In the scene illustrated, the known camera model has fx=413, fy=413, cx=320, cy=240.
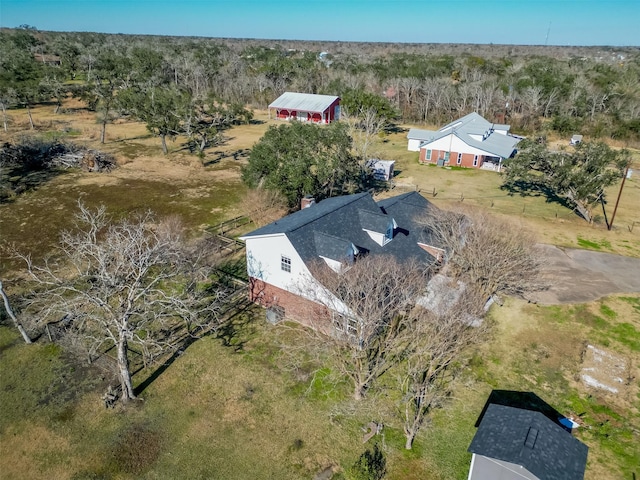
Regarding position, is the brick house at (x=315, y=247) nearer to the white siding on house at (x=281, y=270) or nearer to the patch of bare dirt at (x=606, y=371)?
the white siding on house at (x=281, y=270)

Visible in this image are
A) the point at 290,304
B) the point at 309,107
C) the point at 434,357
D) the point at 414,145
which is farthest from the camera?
the point at 309,107

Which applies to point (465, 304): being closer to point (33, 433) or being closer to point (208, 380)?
point (208, 380)

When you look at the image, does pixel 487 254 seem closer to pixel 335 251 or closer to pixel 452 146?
pixel 335 251

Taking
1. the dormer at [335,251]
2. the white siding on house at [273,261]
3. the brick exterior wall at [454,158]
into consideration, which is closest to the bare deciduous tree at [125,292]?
the white siding on house at [273,261]

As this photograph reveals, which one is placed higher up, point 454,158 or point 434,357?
point 454,158

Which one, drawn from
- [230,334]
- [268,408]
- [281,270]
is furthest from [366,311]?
[230,334]

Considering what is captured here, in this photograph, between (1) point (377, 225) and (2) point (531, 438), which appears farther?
(1) point (377, 225)

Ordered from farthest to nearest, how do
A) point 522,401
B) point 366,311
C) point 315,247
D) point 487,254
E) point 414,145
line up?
1. point 414,145
2. point 487,254
3. point 315,247
4. point 522,401
5. point 366,311

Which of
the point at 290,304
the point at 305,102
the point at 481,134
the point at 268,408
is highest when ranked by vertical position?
the point at 305,102
